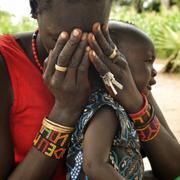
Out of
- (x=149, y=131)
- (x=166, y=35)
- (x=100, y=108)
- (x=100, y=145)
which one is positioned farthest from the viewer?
(x=166, y=35)

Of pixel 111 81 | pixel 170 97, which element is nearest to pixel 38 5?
pixel 111 81

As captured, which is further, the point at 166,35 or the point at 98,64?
the point at 166,35

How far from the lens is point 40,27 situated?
1.56m

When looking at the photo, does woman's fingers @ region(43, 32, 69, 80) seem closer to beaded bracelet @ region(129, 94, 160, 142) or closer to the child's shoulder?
the child's shoulder

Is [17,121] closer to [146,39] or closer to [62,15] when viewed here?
[62,15]

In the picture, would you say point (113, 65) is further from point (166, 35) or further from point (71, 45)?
point (166, 35)

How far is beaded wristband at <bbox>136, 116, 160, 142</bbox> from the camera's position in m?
1.75

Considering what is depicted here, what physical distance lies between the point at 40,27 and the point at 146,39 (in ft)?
1.48

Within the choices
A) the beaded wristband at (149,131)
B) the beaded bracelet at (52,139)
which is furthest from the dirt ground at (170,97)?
the beaded bracelet at (52,139)

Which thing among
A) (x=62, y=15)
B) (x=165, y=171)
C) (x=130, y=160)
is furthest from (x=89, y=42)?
(x=165, y=171)

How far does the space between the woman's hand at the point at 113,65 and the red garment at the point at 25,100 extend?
268 mm

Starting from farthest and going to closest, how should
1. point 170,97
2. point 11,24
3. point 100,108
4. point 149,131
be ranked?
point 11,24, point 170,97, point 149,131, point 100,108

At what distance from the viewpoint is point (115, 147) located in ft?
5.32

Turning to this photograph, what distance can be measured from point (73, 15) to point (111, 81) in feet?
0.83
